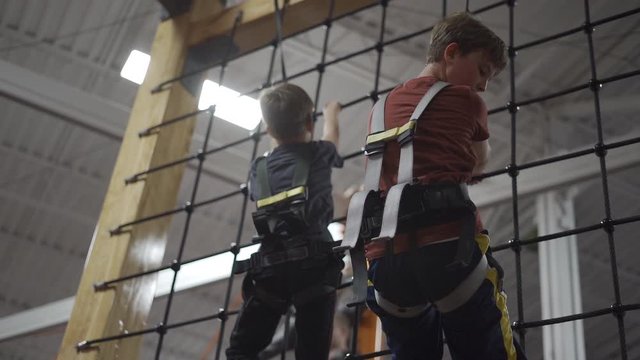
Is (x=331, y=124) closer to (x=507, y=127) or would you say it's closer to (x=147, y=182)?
(x=147, y=182)

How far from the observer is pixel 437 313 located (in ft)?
4.58

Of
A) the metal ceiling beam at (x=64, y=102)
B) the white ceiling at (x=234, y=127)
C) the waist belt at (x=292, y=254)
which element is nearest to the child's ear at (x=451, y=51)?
the waist belt at (x=292, y=254)

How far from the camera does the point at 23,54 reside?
6.66m

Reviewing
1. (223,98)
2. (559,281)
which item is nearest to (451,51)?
(559,281)

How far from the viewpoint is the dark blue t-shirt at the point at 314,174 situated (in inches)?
73.0

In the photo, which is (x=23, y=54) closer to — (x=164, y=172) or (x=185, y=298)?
(x=185, y=298)

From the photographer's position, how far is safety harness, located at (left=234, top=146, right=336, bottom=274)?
1.77 metres

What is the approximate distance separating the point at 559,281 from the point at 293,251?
3954 mm

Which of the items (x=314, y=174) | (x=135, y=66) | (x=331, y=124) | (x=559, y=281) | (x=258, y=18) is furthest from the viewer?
(x=135, y=66)

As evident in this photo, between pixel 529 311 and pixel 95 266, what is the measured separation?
7.12 meters

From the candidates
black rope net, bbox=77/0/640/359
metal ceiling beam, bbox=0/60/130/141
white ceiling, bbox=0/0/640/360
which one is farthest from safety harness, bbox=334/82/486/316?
metal ceiling beam, bbox=0/60/130/141

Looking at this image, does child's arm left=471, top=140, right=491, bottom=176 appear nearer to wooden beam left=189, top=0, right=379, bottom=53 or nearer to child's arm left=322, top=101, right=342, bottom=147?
child's arm left=322, top=101, right=342, bottom=147

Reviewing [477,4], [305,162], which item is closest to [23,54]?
[477,4]

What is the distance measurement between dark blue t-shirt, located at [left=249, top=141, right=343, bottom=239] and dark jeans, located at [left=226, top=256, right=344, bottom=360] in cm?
10
